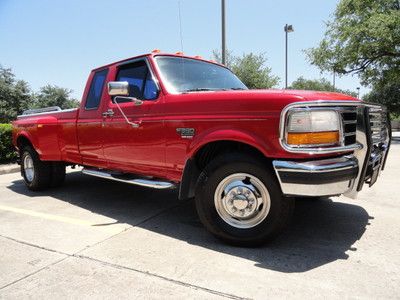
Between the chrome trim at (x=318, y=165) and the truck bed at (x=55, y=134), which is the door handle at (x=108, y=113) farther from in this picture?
the chrome trim at (x=318, y=165)

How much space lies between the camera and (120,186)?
6.61m

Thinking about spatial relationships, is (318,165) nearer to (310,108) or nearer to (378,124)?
(310,108)

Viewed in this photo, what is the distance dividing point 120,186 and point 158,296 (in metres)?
4.09

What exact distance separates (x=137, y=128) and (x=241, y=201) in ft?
5.34

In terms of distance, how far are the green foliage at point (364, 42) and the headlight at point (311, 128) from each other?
66.1 ft

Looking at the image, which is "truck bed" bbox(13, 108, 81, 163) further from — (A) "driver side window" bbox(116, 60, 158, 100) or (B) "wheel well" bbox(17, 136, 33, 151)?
(A) "driver side window" bbox(116, 60, 158, 100)

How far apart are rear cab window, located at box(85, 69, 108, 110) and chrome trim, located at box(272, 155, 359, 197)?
307 centimetres

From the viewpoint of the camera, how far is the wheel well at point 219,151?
352cm

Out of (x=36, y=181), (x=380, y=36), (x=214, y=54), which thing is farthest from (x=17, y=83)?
(x=36, y=181)

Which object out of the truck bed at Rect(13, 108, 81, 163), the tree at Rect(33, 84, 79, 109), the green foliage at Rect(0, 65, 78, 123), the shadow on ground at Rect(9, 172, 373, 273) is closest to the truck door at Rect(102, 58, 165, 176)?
the shadow on ground at Rect(9, 172, 373, 273)

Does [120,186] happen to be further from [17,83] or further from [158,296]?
[17,83]

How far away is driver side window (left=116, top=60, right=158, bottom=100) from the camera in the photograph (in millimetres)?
4395

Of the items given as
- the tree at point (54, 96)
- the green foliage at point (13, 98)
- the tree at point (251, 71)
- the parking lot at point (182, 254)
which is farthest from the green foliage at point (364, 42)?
the tree at point (54, 96)

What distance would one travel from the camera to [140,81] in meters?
4.59
